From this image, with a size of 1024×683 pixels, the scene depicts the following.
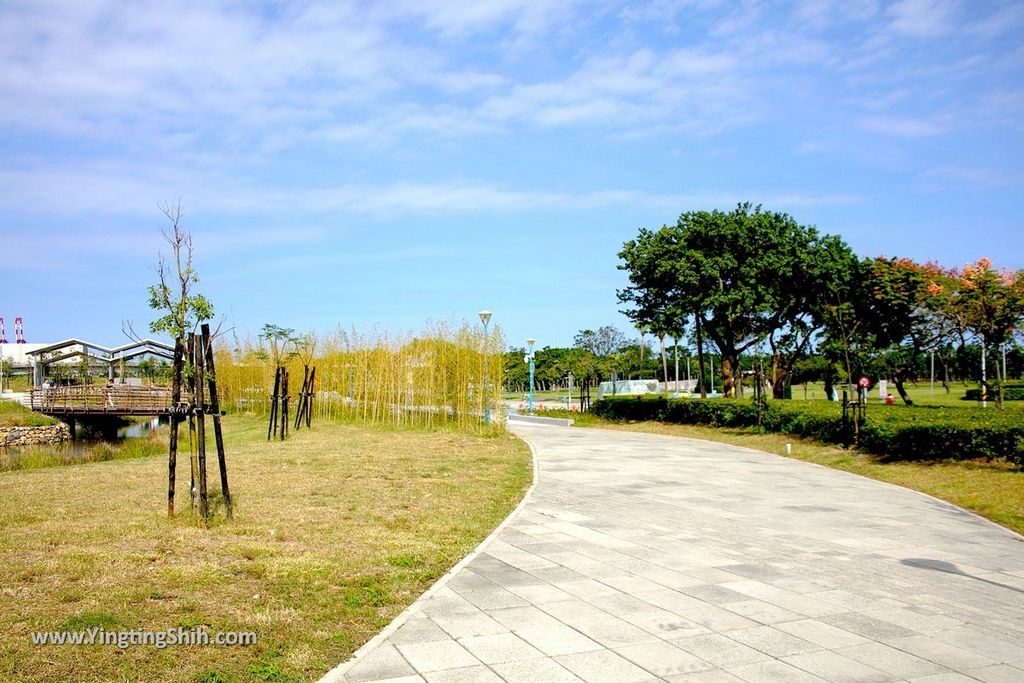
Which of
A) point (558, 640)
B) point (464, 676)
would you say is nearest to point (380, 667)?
point (464, 676)

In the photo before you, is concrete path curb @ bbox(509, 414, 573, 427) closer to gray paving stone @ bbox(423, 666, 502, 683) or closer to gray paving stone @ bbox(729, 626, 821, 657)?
gray paving stone @ bbox(729, 626, 821, 657)

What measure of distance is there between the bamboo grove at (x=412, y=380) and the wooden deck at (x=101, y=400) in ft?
15.1

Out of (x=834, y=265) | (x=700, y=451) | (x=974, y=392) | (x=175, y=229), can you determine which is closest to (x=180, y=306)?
(x=175, y=229)

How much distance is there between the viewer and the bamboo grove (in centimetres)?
1952

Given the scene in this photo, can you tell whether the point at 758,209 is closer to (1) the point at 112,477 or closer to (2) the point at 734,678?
(1) the point at 112,477

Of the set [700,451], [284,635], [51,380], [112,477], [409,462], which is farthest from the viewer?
[51,380]

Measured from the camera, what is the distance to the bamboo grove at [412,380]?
1952 cm

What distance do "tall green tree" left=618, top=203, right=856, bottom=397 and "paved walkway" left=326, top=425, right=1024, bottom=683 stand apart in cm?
1546

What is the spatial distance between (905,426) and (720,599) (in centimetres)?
953

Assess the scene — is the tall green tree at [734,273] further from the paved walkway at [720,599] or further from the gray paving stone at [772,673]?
Result: the gray paving stone at [772,673]

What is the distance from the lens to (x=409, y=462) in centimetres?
1241

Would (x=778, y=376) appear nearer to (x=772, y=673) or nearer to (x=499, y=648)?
(x=772, y=673)

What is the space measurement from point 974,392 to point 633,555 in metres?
33.6

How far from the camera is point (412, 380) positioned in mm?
20828
